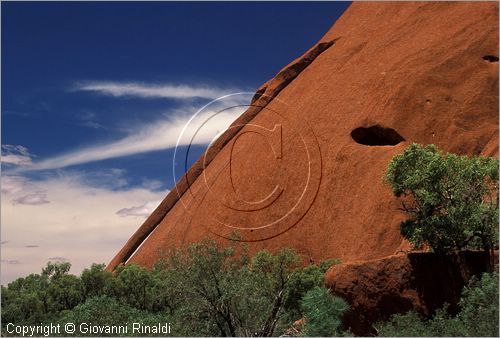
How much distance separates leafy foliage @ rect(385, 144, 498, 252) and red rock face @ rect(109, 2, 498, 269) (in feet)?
38.3

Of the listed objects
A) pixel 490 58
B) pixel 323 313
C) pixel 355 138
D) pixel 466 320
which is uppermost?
pixel 490 58

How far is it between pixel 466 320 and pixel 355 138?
23987 mm

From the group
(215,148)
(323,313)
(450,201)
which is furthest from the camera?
(215,148)

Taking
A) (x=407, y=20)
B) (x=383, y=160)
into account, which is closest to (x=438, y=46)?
(x=407, y=20)

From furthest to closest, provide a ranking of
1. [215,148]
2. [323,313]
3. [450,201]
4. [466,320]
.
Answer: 1. [215,148]
2. [450,201]
3. [323,313]
4. [466,320]

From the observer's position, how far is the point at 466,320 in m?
14.8

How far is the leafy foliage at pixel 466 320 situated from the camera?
550 inches

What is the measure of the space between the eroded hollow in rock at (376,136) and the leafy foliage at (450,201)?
55.2 ft

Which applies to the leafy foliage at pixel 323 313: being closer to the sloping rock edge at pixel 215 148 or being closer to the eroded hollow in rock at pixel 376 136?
the eroded hollow in rock at pixel 376 136

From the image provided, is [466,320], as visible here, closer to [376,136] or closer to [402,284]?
[402,284]

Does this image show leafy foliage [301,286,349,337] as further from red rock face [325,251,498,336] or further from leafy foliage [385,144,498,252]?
leafy foliage [385,144,498,252]

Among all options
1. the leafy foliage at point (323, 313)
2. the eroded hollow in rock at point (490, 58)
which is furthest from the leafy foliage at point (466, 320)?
the eroded hollow in rock at point (490, 58)

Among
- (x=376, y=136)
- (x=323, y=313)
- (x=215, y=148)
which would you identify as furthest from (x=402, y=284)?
(x=215, y=148)

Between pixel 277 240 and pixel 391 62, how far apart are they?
16058mm
